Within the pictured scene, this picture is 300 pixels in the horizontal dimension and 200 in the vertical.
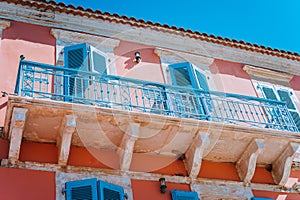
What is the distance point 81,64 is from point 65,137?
2.52 metres

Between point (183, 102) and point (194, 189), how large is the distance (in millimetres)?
1926

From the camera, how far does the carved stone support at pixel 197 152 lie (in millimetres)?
8609

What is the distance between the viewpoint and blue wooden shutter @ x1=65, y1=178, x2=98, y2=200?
24.6 feet

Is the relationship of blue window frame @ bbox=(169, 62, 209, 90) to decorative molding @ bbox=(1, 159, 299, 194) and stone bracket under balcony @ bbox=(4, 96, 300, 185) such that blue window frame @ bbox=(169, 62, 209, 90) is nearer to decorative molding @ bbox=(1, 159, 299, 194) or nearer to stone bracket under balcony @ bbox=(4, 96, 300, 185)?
stone bracket under balcony @ bbox=(4, 96, 300, 185)

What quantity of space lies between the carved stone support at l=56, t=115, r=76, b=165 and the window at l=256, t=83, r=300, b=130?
561 cm

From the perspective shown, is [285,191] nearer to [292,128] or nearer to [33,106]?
[292,128]

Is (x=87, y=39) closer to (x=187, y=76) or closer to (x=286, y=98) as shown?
(x=187, y=76)

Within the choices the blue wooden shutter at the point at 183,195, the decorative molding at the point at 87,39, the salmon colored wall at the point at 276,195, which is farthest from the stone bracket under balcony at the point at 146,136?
the decorative molding at the point at 87,39

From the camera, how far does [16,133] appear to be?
7695mm

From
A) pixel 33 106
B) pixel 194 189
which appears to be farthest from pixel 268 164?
pixel 33 106

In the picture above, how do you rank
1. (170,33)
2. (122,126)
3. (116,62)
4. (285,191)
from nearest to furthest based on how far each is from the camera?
(122,126) → (285,191) → (116,62) → (170,33)

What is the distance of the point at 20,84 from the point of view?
8055mm

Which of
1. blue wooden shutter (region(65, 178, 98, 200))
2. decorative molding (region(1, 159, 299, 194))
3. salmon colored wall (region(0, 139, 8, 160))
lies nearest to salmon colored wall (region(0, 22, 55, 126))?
salmon colored wall (region(0, 139, 8, 160))

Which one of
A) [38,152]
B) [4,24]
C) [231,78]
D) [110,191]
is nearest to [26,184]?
[38,152]
